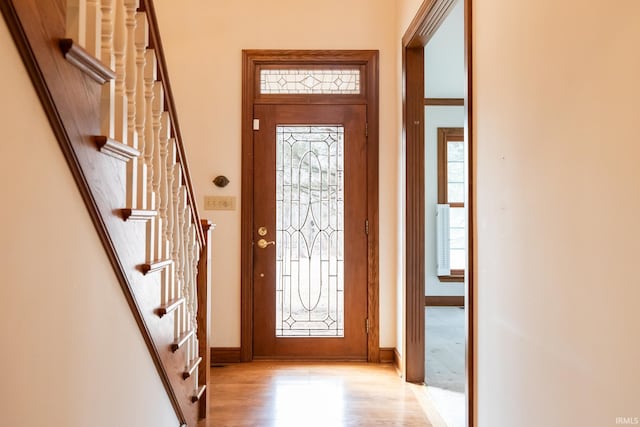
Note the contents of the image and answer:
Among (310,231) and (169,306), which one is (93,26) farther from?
(310,231)

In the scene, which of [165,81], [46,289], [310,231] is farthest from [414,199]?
[46,289]

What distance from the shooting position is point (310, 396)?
2604mm

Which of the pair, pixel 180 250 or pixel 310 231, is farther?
pixel 310 231

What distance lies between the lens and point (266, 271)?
10.7 feet

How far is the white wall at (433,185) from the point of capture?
5.34 metres

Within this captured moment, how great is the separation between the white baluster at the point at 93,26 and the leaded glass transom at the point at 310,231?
7.12 feet

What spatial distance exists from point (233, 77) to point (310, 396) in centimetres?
251

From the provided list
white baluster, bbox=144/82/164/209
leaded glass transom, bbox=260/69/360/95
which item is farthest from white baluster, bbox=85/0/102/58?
leaded glass transom, bbox=260/69/360/95

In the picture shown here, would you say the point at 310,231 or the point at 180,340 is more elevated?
the point at 310,231

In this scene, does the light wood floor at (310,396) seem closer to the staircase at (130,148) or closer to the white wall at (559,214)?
Result: the staircase at (130,148)

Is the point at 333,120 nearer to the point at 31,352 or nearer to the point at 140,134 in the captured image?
the point at 140,134

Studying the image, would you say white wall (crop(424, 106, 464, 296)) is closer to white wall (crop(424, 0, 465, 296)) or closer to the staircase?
white wall (crop(424, 0, 465, 296))

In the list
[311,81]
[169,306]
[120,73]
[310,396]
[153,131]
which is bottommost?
[310,396]

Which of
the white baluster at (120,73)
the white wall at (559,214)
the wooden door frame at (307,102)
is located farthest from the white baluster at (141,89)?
the wooden door frame at (307,102)
